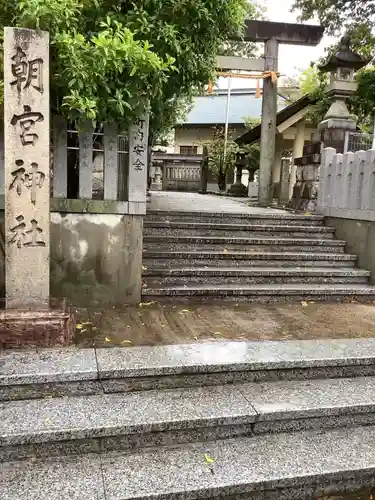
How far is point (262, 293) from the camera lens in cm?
561

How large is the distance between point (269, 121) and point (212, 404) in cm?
933

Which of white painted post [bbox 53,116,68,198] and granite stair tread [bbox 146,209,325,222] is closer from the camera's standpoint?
white painted post [bbox 53,116,68,198]

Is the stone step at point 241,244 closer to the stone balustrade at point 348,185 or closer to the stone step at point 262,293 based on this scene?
the stone balustrade at point 348,185

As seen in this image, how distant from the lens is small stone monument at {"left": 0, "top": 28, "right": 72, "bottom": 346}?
3.43m

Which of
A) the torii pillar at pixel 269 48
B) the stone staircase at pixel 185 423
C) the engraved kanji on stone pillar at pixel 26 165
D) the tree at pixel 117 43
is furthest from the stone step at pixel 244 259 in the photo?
the torii pillar at pixel 269 48

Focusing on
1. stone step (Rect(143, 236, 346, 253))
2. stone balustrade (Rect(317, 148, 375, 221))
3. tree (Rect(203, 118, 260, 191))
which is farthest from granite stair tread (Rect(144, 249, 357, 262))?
tree (Rect(203, 118, 260, 191))

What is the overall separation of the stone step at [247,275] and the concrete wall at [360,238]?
19cm

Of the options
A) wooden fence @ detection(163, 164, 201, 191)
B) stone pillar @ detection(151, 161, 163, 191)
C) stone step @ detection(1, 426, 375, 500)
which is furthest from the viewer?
wooden fence @ detection(163, 164, 201, 191)

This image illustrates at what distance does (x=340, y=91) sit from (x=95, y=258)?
6955mm

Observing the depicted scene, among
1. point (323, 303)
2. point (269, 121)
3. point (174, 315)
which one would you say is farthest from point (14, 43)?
point (269, 121)

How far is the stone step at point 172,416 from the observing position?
269 cm

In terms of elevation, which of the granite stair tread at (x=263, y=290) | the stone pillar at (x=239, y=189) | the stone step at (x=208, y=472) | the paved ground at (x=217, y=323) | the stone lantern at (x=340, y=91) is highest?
the stone lantern at (x=340, y=91)

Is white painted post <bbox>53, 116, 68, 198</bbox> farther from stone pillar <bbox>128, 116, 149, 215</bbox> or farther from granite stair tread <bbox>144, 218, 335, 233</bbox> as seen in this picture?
granite stair tread <bbox>144, 218, 335, 233</bbox>

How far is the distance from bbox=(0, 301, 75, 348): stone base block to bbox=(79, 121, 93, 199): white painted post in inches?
A: 63.3
